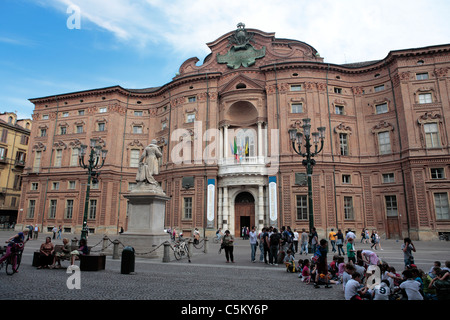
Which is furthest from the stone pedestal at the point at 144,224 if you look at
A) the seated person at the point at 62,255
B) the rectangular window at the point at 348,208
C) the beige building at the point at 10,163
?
the beige building at the point at 10,163

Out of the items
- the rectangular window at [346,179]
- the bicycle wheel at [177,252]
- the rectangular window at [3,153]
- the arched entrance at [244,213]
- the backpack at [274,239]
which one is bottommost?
the bicycle wheel at [177,252]

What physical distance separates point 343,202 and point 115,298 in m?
27.4

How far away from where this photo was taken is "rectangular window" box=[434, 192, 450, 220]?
87.8 ft

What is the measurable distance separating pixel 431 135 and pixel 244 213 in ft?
65.5

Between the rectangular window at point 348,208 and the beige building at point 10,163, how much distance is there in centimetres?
4973

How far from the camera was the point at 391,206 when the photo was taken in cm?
2975

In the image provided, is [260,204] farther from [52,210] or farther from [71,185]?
[52,210]

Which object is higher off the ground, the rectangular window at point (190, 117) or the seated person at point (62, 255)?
the rectangular window at point (190, 117)

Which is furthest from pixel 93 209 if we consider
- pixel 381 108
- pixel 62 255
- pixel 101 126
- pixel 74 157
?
pixel 381 108

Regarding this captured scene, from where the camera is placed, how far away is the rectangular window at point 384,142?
31.0 metres

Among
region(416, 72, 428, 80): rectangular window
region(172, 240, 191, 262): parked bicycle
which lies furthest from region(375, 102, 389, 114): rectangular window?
region(172, 240, 191, 262): parked bicycle

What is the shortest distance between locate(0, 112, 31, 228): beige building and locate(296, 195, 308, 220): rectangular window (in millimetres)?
45318

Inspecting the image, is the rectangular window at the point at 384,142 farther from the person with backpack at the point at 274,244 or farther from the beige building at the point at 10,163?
the beige building at the point at 10,163

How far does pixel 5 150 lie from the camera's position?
48.7 metres
